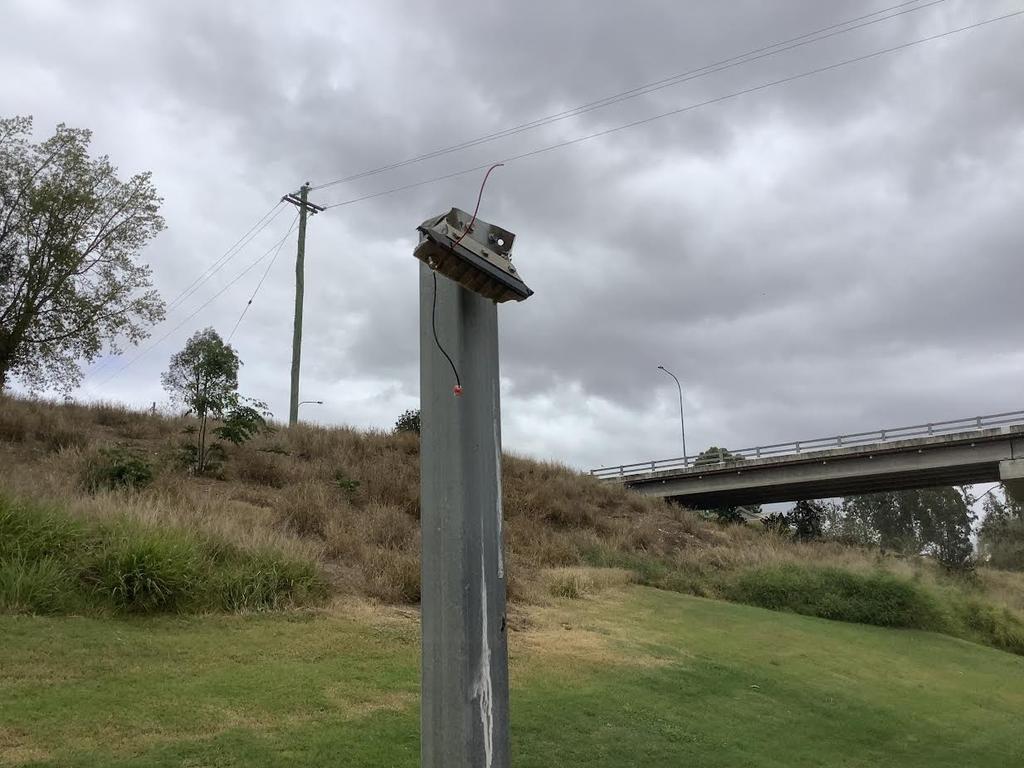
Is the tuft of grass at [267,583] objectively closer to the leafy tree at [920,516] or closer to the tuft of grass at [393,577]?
the tuft of grass at [393,577]

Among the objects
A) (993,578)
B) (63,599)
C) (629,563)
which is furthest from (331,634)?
(993,578)

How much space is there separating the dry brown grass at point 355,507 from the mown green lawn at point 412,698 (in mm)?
2656

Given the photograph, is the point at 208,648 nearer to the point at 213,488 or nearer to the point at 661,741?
the point at 661,741

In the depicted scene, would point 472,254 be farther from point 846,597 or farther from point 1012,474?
point 1012,474

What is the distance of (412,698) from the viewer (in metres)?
7.12

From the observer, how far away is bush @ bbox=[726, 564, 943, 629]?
17938 millimetres

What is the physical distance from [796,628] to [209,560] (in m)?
10.7

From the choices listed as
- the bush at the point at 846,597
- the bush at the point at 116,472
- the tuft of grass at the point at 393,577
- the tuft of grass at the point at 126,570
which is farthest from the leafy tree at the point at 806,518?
the tuft of grass at the point at 126,570

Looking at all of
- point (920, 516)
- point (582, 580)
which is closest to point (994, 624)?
point (582, 580)

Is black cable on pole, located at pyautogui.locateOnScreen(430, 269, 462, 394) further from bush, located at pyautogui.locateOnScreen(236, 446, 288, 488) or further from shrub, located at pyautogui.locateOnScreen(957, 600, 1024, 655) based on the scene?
shrub, located at pyautogui.locateOnScreen(957, 600, 1024, 655)

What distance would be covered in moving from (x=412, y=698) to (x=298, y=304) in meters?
23.5

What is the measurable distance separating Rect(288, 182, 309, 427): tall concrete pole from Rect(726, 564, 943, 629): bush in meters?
15.8

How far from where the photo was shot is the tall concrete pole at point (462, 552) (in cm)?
313

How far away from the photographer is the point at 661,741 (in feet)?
22.8
